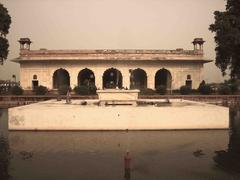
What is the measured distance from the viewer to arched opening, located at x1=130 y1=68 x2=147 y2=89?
41.9 metres

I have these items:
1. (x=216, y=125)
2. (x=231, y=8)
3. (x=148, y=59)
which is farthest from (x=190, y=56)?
(x=216, y=125)

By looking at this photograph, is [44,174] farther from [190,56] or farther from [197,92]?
[190,56]

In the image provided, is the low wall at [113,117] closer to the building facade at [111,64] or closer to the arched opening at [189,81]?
the building facade at [111,64]

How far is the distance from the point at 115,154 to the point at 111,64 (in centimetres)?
2769

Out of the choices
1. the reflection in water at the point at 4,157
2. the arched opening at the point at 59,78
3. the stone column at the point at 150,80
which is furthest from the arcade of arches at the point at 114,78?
the reflection in water at the point at 4,157

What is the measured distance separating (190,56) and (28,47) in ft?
61.8

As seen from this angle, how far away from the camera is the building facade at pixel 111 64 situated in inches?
1513

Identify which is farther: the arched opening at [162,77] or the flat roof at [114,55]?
the arched opening at [162,77]

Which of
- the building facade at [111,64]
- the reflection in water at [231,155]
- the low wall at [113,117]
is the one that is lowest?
the reflection in water at [231,155]

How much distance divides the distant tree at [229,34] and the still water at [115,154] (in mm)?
10228

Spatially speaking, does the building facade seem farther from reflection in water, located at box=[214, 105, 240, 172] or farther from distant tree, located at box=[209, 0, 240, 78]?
reflection in water, located at box=[214, 105, 240, 172]

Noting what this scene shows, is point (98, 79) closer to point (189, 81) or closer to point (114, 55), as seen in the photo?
point (114, 55)

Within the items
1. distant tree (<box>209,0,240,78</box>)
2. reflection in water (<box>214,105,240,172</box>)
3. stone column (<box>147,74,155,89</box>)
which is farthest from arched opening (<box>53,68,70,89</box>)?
reflection in water (<box>214,105,240,172</box>)

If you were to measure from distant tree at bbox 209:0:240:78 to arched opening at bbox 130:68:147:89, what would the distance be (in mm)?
16236
